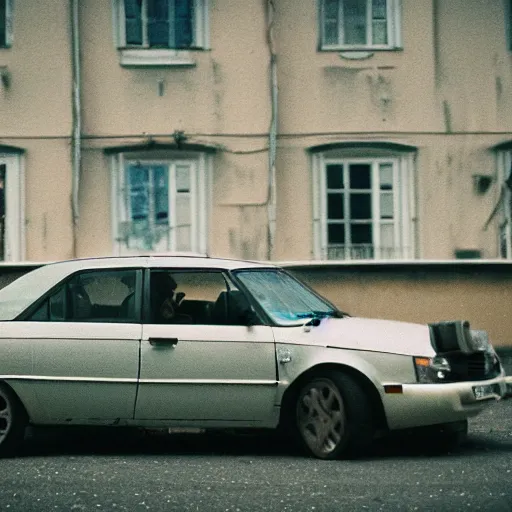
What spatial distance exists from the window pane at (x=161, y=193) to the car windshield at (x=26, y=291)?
350 inches

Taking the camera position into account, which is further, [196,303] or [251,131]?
[251,131]

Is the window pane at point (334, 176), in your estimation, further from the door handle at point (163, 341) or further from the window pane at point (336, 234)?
the door handle at point (163, 341)

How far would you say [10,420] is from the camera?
10406 millimetres

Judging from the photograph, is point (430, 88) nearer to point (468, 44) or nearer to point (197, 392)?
point (468, 44)

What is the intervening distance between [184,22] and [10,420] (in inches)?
412

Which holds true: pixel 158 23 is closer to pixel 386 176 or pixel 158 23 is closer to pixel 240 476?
pixel 386 176

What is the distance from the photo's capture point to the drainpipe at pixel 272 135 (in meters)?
19.7

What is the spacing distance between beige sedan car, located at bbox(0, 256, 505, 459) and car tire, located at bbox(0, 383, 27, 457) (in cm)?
1

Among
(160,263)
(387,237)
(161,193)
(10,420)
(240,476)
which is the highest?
(161,193)

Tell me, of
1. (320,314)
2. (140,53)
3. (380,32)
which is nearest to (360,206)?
(380,32)

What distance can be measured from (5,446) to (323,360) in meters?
2.40

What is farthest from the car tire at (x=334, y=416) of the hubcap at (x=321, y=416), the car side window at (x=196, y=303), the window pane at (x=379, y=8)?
the window pane at (x=379, y=8)

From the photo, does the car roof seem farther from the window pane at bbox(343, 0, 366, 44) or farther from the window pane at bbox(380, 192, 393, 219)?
the window pane at bbox(343, 0, 366, 44)

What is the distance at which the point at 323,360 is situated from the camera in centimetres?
1004
